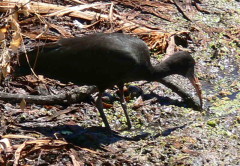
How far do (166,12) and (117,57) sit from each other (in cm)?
323

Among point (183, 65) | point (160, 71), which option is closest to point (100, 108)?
point (160, 71)

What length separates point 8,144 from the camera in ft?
18.7

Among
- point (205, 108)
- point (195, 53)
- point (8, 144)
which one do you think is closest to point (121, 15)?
point (195, 53)

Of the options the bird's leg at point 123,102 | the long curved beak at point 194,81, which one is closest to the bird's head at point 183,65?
the long curved beak at point 194,81

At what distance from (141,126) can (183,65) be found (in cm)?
102

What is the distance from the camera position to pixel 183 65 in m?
7.41

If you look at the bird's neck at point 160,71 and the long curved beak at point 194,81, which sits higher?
the bird's neck at point 160,71

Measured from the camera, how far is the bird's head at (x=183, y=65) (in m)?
7.30

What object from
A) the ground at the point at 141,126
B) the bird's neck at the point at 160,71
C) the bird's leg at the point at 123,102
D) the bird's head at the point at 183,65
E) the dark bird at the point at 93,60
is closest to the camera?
the ground at the point at 141,126

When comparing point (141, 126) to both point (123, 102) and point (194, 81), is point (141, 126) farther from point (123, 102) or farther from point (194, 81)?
point (194, 81)

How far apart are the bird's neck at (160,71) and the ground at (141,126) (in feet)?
1.27

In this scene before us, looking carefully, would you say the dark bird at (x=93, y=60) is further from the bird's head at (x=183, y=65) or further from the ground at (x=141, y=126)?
the bird's head at (x=183, y=65)

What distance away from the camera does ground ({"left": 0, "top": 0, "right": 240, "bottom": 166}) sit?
5.86 metres

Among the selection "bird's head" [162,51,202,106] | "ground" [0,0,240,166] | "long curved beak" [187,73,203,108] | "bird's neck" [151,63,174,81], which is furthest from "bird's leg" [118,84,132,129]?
"long curved beak" [187,73,203,108]
